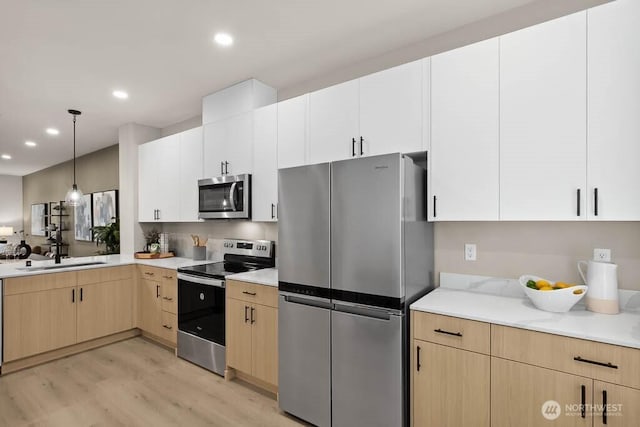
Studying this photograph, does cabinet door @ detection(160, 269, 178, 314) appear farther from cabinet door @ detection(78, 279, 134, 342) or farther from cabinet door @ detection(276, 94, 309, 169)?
cabinet door @ detection(276, 94, 309, 169)

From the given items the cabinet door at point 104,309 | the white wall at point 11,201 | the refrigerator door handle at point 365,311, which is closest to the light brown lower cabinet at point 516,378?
the refrigerator door handle at point 365,311

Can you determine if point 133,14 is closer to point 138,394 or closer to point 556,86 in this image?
point 556,86

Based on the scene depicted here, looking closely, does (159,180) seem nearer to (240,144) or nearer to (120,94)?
(120,94)

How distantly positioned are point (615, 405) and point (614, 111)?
133 cm

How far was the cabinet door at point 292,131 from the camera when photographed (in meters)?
2.70

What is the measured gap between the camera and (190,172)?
147 inches

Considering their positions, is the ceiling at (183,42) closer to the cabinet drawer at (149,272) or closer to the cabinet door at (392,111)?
the cabinet door at (392,111)

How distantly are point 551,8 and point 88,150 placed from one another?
23.0 feet

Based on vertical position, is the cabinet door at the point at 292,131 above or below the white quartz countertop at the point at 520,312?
above

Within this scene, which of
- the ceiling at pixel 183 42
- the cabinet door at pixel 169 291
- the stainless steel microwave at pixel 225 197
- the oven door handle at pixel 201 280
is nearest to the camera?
the ceiling at pixel 183 42

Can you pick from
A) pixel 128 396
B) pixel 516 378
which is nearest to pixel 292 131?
pixel 516 378

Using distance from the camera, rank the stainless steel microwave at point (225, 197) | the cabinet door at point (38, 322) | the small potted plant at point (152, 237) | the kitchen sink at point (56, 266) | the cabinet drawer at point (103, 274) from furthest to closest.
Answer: the small potted plant at point (152, 237) → the cabinet drawer at point (103, 274) → the kitchen sink at point (56, 266) → the stainless steel microwave at point (225, 197) → the cabinet door at point (38, 322)

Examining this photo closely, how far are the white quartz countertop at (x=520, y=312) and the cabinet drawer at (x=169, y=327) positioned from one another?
2608 mm

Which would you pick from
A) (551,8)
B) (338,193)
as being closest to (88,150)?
(338,193)
